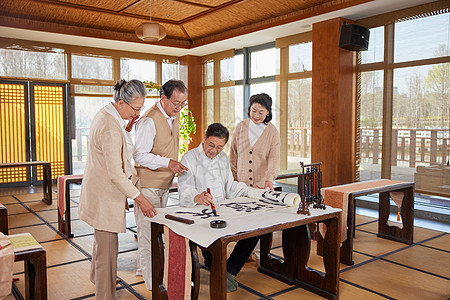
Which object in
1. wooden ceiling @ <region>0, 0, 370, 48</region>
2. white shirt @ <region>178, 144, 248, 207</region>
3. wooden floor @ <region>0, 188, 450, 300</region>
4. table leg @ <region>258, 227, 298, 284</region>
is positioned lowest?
wooden floor @ <region>0, 188, 450, 300</region>

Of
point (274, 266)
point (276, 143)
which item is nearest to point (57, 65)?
point (276, 143)

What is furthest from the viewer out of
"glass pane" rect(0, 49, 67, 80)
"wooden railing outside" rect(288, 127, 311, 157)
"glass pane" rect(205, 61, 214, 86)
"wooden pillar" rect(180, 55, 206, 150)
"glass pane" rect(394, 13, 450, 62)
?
"wooden pillar" rect(180, 55, 206, 150)

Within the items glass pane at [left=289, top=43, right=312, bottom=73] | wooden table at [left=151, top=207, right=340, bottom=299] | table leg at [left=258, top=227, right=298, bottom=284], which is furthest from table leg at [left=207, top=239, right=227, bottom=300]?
glass pane at [left=289, top=43, right=312, bottom=73]

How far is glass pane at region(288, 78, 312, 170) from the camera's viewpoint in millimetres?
6195

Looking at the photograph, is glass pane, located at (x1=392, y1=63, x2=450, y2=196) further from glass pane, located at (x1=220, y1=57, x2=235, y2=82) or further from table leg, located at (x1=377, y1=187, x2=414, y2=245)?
glass pane, located at (x1=220, y1=57, x2=235, y2=82)

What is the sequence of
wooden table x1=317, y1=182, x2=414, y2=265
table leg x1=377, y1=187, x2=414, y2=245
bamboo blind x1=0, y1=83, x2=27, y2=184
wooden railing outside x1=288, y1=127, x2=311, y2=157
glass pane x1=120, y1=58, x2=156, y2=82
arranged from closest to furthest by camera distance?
wooden table x1=317, y1=182, x2=414, y2=265
table leg x1=377, y1=187, x2=414, y2=245
wooden railing outside x1=288, y1=127, x2=311, y2=157
bamboo blind x1=0, y1=83, x2=27, y2=184
glass pane x1=120, y1=58, x2=156, y2=82

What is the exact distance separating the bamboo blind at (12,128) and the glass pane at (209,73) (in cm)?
346

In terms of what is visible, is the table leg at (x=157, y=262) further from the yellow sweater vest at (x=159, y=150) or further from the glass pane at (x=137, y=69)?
the glass pane at (x=137, y=69)

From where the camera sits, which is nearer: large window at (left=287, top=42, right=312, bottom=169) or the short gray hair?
the short gray hair

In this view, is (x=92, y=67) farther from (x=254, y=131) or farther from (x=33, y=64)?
(x=254, y=131)

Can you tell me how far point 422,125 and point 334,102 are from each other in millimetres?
1123

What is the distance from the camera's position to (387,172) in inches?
208

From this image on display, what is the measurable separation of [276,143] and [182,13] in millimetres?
3744

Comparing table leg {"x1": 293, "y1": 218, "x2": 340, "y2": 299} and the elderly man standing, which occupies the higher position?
the elderly man standing
